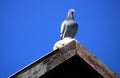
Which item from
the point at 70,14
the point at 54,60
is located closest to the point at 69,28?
the point at 70,14

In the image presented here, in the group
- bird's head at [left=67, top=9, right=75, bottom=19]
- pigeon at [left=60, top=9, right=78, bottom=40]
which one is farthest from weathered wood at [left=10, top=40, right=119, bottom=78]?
bird's head at [left=67, top=9, right=75, bottom=19]

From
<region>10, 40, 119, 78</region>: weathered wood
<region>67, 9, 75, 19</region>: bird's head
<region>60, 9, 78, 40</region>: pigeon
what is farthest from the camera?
<region>67, 9, 75, 19</region>: bird's head

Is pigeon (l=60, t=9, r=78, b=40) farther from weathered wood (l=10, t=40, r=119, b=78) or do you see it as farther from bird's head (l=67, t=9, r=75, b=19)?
weathered wood (l=10, t=40, r=119, b=78)

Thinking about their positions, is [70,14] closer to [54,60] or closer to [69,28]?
[69,28]

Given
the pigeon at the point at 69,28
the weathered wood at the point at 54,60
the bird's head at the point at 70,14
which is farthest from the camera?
the bird's head at the point at 70,14

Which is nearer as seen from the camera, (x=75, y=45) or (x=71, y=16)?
(x=75, y=45)

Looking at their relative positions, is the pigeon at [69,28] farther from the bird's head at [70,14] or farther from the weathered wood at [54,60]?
the weathered wood at [54,60]

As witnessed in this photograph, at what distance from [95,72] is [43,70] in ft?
2.18

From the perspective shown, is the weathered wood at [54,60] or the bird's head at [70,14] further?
the bird's head at [70,14]

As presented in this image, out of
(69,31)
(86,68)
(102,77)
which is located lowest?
(102,77)

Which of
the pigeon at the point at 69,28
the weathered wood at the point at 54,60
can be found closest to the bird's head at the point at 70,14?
the pigeon at the point at 69,28

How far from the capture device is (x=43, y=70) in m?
2.88

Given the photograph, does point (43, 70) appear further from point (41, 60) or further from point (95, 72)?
point (95, 72)

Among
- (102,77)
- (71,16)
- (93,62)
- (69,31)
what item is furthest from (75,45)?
(71,16)
